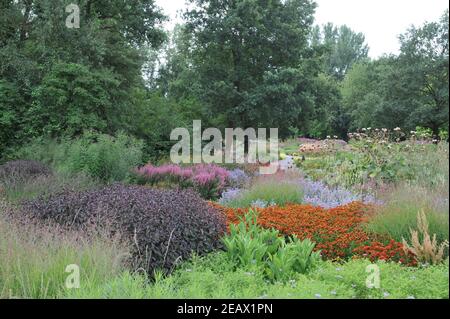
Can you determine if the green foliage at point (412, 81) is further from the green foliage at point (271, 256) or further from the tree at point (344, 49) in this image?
the tree at point (344, 49)

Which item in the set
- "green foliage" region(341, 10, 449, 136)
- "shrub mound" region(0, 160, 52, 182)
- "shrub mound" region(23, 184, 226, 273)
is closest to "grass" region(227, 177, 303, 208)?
"shrub mound" region(23, 184, 226, 273)

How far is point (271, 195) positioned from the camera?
8.32 meters

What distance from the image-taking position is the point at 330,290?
139 inches

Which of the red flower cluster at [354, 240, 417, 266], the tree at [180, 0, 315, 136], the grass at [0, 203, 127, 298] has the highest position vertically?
the tree at [180, 0, 315, 136]

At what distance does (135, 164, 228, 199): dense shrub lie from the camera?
10117mm

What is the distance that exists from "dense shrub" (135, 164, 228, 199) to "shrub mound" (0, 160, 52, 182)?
6.78ft

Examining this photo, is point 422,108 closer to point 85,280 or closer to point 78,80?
point 78,80

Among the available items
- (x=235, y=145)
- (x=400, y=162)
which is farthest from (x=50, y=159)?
(x=400, y=162)

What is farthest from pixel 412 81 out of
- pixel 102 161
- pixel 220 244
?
pixel 220 244

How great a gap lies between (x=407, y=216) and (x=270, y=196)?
10.4 feet

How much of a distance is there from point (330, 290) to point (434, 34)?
2871 centimetres

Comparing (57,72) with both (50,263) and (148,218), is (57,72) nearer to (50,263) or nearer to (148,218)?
(148,218)

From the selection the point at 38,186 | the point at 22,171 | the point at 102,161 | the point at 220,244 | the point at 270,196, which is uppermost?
the point at 102,161

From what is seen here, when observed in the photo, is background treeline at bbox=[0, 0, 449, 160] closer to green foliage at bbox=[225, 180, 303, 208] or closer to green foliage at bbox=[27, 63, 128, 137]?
green foliage at bbox=[27, 63, 128, 137]
